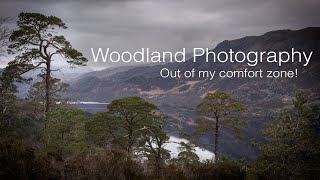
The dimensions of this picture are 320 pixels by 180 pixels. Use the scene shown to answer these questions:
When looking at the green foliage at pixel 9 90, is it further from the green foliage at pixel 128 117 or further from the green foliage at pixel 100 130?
the green foliage at pixel 128 117

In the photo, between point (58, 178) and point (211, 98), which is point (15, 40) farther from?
point (211, 98)

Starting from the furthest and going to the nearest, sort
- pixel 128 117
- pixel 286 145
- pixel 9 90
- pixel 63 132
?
pixel 9 90, pixel 128 117, pixel 63 132, pixel 286 145

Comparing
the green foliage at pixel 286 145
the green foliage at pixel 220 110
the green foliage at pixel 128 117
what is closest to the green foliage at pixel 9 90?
the green foliage at pixel 128 117

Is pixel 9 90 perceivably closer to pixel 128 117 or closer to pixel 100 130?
pixel 100 130

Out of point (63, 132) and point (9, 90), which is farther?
point (9, 90)

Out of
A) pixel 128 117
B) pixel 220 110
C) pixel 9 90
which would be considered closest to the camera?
pixel 128 117

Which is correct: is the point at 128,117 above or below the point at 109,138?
above

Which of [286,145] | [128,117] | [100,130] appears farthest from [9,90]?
[286,145]

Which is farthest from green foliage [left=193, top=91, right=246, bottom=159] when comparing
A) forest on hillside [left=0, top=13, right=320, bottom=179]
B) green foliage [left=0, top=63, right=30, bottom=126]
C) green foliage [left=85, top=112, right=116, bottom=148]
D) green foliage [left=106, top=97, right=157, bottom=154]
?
green foliage [left=0, top=63, right=30, bottom=126]

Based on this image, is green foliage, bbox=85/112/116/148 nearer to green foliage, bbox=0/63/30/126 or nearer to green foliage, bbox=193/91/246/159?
green foliage, bbox=0/63/30/126

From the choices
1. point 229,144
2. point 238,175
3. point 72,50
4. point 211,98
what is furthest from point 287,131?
point 229,144
